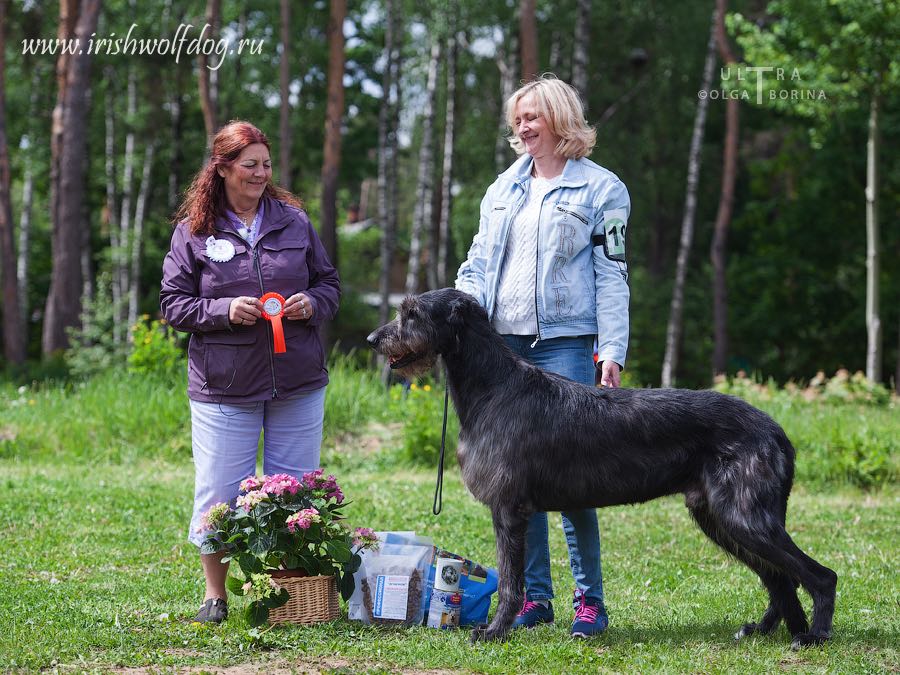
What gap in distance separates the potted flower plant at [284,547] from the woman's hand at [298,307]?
0.74 m

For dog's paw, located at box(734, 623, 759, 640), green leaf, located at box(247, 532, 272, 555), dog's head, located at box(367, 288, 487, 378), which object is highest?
dog's head, located at box(367, 288, 487, 378)

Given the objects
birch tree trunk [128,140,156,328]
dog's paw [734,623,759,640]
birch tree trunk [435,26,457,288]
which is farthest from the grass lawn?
birch tree trunk [128,140,156,328]

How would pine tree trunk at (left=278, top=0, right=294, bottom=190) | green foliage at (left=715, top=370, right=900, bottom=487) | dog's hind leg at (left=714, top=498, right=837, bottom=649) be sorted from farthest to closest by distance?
pine tree trunk at (left=278, top=0, right=294, bottom=190) → green foliage at (left=715, top=370, right=900, bottom=487) → dog's hind leg at (left=714, top=498, right=837, bottom=649)

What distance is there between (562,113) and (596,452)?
1.54 meters

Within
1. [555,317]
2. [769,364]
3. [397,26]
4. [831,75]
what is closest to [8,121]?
[397,26]

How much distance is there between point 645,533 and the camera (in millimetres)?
7066

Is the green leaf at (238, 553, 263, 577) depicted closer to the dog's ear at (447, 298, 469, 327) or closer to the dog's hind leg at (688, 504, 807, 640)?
the dog's ear at (447, 298, 469, 327)

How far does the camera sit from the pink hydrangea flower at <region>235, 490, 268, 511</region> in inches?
169

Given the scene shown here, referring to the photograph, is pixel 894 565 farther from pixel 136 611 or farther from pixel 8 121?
pixel 8 121

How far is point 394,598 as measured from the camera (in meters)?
4.43

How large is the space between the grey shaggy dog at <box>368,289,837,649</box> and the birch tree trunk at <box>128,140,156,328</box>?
64.3 feet

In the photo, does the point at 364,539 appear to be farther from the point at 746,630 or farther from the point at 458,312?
the point at 746,630

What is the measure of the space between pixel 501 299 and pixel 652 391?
836 mm

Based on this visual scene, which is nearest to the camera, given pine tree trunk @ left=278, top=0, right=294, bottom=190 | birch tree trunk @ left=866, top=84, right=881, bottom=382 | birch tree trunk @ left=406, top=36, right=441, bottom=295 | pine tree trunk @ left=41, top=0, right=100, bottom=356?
birch tree trunk @ left=866, top=84, right=881, bottom=382
